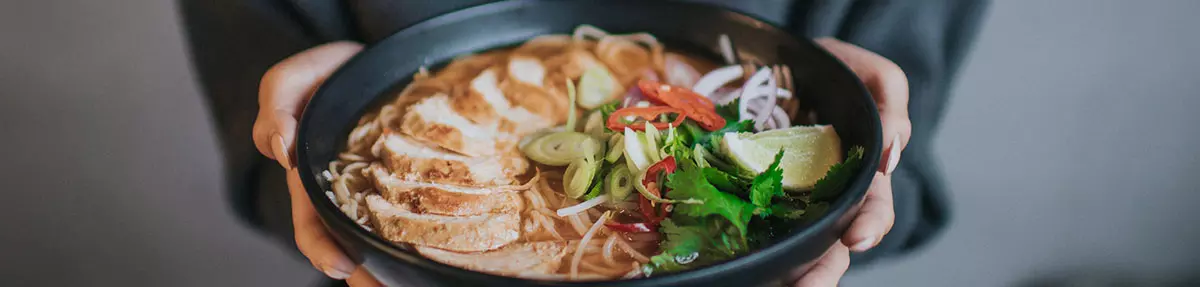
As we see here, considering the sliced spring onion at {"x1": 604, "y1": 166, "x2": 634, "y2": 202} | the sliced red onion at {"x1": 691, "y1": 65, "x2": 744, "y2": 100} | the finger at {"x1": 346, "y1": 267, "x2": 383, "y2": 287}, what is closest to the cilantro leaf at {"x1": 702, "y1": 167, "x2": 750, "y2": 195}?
the sliced spring onion at {"x1": 604, "y1": 166, "x2": 634, "y2": 202}

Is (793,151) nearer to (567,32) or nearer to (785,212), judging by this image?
(785,212)

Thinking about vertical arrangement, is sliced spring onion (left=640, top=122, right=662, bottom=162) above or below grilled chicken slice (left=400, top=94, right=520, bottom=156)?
above

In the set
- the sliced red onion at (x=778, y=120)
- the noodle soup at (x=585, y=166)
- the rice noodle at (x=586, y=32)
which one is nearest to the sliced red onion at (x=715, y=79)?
the noodle soup at (x=585, y=166)

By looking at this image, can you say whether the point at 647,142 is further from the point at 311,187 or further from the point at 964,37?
the point at 964,37

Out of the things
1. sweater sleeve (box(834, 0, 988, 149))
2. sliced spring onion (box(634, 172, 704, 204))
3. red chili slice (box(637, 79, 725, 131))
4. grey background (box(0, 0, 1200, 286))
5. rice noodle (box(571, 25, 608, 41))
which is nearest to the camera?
sliced spring onion (box(634, 172, 704, 204))

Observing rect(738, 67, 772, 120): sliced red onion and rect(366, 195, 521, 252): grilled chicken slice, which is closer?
rect(366, 195, 521, 252): grilled chicken slice

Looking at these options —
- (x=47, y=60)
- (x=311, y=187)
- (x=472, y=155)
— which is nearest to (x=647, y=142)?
(x=472, y=155)

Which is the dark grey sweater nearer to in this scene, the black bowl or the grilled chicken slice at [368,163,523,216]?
the black bowl
